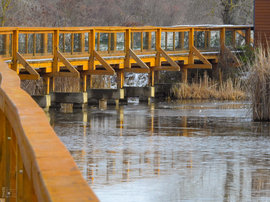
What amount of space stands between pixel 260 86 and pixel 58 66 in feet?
19.3

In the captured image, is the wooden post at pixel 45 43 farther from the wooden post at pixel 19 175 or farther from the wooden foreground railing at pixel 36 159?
the wooden post at pixel 19 175

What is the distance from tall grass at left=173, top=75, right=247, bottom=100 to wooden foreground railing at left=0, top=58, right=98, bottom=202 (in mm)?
16722

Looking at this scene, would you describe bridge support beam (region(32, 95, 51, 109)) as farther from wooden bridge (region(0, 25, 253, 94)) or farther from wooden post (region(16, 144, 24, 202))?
wooden post (region(16, 144, 24, 202))

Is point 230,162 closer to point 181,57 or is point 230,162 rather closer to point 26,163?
point 26,163

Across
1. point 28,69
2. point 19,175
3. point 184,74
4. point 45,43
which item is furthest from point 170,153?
point 184,74

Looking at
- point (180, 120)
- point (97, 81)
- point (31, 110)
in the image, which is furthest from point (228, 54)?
point (31, 110)

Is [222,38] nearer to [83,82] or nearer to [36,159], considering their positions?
[83,82]

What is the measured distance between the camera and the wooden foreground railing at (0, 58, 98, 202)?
1.96m

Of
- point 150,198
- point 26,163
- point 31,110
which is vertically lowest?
point 150,198

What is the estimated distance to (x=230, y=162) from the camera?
8.45 metres

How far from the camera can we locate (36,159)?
2.22 m

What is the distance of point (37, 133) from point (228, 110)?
14210 millimetres

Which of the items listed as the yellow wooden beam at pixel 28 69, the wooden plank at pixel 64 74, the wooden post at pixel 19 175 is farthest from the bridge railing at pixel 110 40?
the wooden post at pixel 19 175

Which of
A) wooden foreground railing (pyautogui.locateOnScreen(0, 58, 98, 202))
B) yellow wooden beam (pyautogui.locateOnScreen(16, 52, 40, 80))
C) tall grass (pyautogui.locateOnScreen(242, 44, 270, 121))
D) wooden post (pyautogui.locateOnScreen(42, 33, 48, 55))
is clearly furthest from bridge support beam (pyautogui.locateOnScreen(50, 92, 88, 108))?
wooden foreground railing (pyautogui.locateOnScreen(0, 58, 98, 202))
